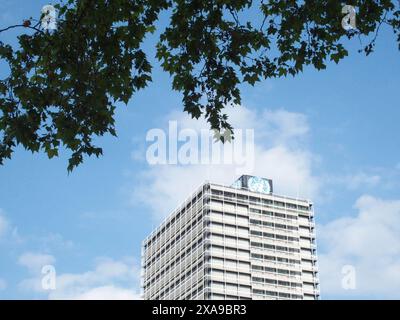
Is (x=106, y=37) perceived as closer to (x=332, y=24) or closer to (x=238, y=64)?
(x=238, y=64)

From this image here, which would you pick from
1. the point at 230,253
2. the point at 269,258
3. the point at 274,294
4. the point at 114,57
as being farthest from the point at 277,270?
the point at 114,57

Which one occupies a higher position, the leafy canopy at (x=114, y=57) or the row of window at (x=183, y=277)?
the row of window at (x=183, y=277)

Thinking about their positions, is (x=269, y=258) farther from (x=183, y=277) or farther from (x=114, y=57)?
(x=114, y=57)

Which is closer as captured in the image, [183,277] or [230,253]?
[230,253]

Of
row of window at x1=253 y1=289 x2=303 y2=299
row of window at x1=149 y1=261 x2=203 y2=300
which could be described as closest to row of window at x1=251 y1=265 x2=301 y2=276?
row of window at x1=253 y1=289 x2=303 y2=299

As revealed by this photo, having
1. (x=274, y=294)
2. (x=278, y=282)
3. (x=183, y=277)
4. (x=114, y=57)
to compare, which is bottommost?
(x=114, y=57)

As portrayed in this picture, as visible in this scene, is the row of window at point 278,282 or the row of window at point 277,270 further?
the row of window at point 277,270

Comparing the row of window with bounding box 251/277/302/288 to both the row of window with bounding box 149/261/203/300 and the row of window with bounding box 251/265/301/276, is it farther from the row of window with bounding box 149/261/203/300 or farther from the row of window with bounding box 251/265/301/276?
the row of window with bounding box 149/261/203/300

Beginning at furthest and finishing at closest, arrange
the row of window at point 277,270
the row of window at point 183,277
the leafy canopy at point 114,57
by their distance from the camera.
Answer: the row of window at point 277,270, the row of window at point 183,277, the leafy canopy at point 114,57

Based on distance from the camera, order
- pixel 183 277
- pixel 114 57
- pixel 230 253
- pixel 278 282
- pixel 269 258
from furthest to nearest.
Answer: pixel 269 258, pixel 278 282, pixel 183 277, pixel 230 253, pixel 114 57

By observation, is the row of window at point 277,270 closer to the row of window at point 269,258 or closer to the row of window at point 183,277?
the row of window at point 269,258

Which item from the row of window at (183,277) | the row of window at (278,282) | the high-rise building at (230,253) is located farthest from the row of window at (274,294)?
the row of window at (183,277)

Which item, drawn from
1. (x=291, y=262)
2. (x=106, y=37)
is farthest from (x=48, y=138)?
(x=291, y=262)
